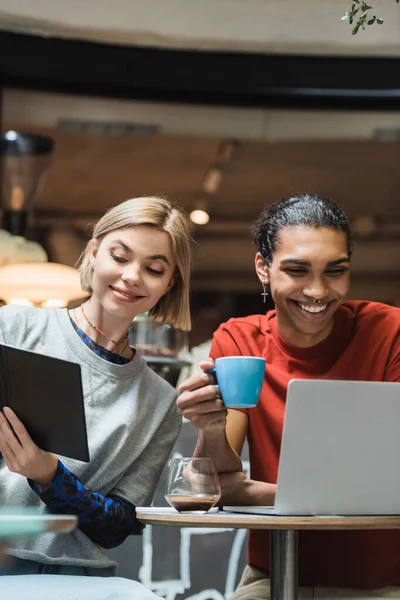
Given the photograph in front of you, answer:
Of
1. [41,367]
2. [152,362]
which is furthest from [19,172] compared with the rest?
[41,367]

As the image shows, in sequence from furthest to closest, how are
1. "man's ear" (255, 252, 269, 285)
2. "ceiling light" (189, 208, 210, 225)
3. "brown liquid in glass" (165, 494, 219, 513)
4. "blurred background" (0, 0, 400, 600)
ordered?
"ceiling light" (189, 208, 210, 225) → "blurred background" (0, 0, 400, 600) → "man's ear" (255, 252, 269, 285) → "brown liquid in glass" (165, 494, 219, 513)

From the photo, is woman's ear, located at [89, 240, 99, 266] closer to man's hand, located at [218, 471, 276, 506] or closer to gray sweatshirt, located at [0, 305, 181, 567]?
gray sweatshirt, located at [0, 305, 181, 567]

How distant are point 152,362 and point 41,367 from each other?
166 centimetres

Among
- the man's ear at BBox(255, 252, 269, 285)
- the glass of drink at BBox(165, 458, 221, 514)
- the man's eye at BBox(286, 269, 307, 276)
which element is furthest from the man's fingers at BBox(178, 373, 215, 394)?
the man's ear at BBox(255, 252, 269, 285)

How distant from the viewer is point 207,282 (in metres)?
5.00

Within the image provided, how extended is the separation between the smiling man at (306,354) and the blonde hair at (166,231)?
5.2 inches

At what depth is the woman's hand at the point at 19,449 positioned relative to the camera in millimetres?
1620

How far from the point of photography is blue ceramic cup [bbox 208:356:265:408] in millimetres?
1575

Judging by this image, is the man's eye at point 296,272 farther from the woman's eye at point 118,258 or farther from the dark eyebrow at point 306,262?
the woman's eye at point 118,258

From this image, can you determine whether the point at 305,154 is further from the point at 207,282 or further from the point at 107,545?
the point at 107,545

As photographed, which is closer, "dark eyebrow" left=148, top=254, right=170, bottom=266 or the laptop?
the laptop

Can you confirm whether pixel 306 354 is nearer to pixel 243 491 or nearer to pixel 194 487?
pixel 243 491

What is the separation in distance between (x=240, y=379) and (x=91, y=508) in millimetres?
446

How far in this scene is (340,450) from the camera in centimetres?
147
